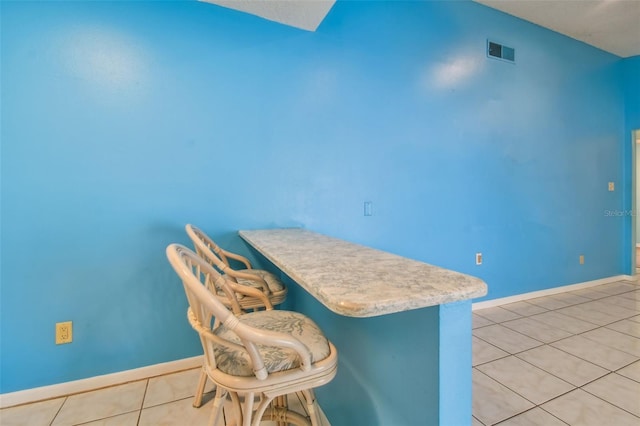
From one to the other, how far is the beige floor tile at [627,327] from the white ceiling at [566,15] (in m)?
2.84

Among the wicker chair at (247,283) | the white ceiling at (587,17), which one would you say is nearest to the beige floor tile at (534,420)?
the wicker chair at (247,283)

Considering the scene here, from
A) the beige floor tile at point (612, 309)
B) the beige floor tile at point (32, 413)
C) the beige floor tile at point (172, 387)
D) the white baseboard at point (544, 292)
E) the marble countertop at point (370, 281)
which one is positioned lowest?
the beige floor tile at point (612, 309)

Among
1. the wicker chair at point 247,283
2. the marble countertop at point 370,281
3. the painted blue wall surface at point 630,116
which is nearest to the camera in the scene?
the marble countertop at point 370,281

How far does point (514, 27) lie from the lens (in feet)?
9.79

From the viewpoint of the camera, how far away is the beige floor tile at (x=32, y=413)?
1.46 m

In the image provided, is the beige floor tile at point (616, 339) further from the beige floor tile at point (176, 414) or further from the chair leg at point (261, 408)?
the beige floor tile at point (176, 414)

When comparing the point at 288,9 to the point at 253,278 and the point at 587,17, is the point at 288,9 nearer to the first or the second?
the point at 253,278

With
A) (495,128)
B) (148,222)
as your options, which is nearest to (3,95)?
(148,222)

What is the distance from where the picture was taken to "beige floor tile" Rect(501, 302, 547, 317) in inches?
110

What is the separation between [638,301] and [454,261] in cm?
209

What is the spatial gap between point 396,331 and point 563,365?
177cm

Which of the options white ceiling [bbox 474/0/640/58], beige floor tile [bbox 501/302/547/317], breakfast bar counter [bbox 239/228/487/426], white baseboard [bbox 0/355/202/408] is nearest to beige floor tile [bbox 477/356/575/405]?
beige floor tile [bbox 501/302/547/317]

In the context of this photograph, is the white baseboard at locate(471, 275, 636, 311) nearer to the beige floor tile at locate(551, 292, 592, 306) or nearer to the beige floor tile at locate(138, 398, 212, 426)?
the beige floor tile at locate(551, 292, 592, 306)

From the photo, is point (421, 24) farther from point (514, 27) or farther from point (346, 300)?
point (346, 300)
